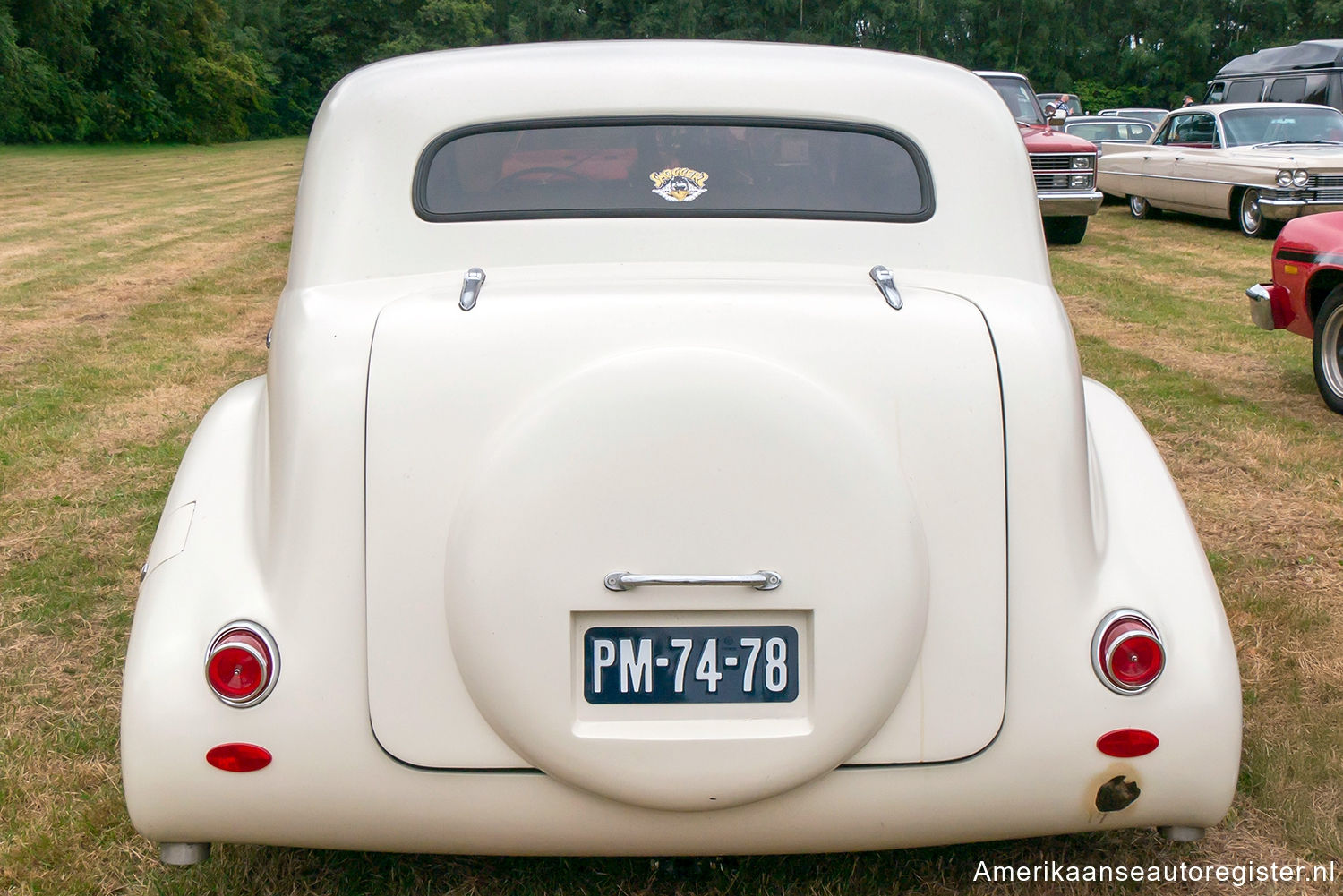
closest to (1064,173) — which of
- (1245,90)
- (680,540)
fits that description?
(1245,90)

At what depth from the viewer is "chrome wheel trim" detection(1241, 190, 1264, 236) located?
1334 cm

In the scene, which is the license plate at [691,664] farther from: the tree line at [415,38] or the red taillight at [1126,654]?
the tree line at [415,38]

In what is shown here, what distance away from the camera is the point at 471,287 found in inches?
92.4

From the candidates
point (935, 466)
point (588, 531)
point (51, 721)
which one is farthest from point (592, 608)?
point (51, 721)

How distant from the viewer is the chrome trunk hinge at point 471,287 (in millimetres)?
2255

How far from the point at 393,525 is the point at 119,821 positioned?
1.32 meters

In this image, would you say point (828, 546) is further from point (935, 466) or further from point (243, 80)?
point (243, 80)

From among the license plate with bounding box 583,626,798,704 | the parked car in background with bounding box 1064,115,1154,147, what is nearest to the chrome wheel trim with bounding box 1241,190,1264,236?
the parked car in background with bounding box 1064,115,1154,147

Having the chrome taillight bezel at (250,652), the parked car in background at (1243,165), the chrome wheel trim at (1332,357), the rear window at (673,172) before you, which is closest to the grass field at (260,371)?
the chrome wheel trim at (1332,357)

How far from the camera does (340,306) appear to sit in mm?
2379

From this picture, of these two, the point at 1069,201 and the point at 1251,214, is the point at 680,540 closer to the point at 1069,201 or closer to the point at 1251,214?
the point at 1069,201

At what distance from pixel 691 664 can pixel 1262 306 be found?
→ 5799 millimetres

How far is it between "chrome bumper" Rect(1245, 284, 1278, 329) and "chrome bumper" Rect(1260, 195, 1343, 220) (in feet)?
22.9

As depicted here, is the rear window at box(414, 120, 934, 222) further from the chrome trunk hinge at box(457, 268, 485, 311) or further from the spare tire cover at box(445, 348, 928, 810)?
the spare tire cover at box(445, 348, 928, 810)
